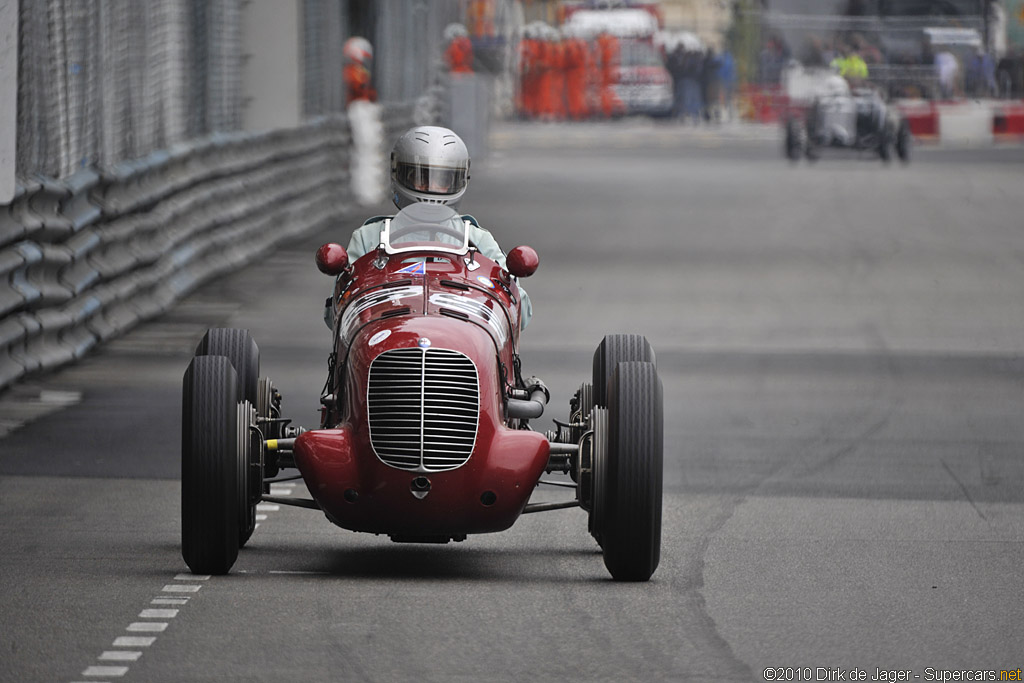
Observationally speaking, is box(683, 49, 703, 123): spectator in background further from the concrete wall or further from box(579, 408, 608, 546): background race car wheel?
box(579, 408, 608, 546): background race car wheel

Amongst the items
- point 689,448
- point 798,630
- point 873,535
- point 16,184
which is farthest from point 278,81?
point 798,630

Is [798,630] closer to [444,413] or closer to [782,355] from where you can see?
[444,413]

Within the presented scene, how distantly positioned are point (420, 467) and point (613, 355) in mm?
1430

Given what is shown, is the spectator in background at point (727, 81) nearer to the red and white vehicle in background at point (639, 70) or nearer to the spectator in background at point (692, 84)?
the spectator in background at point (692, 84)

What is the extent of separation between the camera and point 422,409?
6910 mm

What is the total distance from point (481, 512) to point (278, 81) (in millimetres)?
16066

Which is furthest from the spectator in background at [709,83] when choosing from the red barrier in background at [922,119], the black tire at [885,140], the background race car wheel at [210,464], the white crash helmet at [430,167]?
the background race car wheel at [210,464]

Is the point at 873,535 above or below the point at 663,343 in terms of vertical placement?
above

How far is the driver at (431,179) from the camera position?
26.3 feet

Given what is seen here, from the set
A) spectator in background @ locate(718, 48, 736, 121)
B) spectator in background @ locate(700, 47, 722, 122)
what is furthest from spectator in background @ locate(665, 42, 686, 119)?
spectator in background @ locate(718, 48, 736, 121)

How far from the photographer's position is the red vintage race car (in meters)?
6.93

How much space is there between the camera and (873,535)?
8.44 m

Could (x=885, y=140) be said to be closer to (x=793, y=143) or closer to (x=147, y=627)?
(x=793, y=143)

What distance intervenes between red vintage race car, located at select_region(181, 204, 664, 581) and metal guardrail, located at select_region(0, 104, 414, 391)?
4.78 metres
